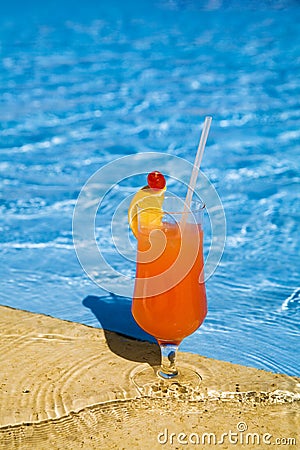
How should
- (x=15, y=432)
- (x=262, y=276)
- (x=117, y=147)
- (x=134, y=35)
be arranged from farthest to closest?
1. (x=134, y=35)
2. (x=117, y=147)
3. (x=262, y=276)
4. (x=15, y=432)

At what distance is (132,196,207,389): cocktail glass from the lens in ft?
6.95

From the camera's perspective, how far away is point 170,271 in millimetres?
2131

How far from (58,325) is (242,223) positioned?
6.15ft

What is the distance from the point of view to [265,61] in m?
7.29

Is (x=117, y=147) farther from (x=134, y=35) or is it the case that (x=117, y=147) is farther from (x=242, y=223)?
(x=134, y=35)

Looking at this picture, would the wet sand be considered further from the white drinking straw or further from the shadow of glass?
the white drinking straw

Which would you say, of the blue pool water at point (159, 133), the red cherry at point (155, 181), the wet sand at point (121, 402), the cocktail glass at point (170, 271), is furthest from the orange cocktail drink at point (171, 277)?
→ the blue pool water at point (159, 133)

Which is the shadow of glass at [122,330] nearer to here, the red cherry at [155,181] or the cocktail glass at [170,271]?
the cocktail glass at [170,271]

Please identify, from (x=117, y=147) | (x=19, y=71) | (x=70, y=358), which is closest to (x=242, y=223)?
(x=117, y=147)

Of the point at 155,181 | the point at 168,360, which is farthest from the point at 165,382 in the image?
the point at 155,181

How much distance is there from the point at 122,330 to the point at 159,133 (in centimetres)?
333

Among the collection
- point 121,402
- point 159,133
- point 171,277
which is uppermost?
point 159,133

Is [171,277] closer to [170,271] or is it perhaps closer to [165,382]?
[170,271]

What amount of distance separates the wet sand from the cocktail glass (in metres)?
0.23
